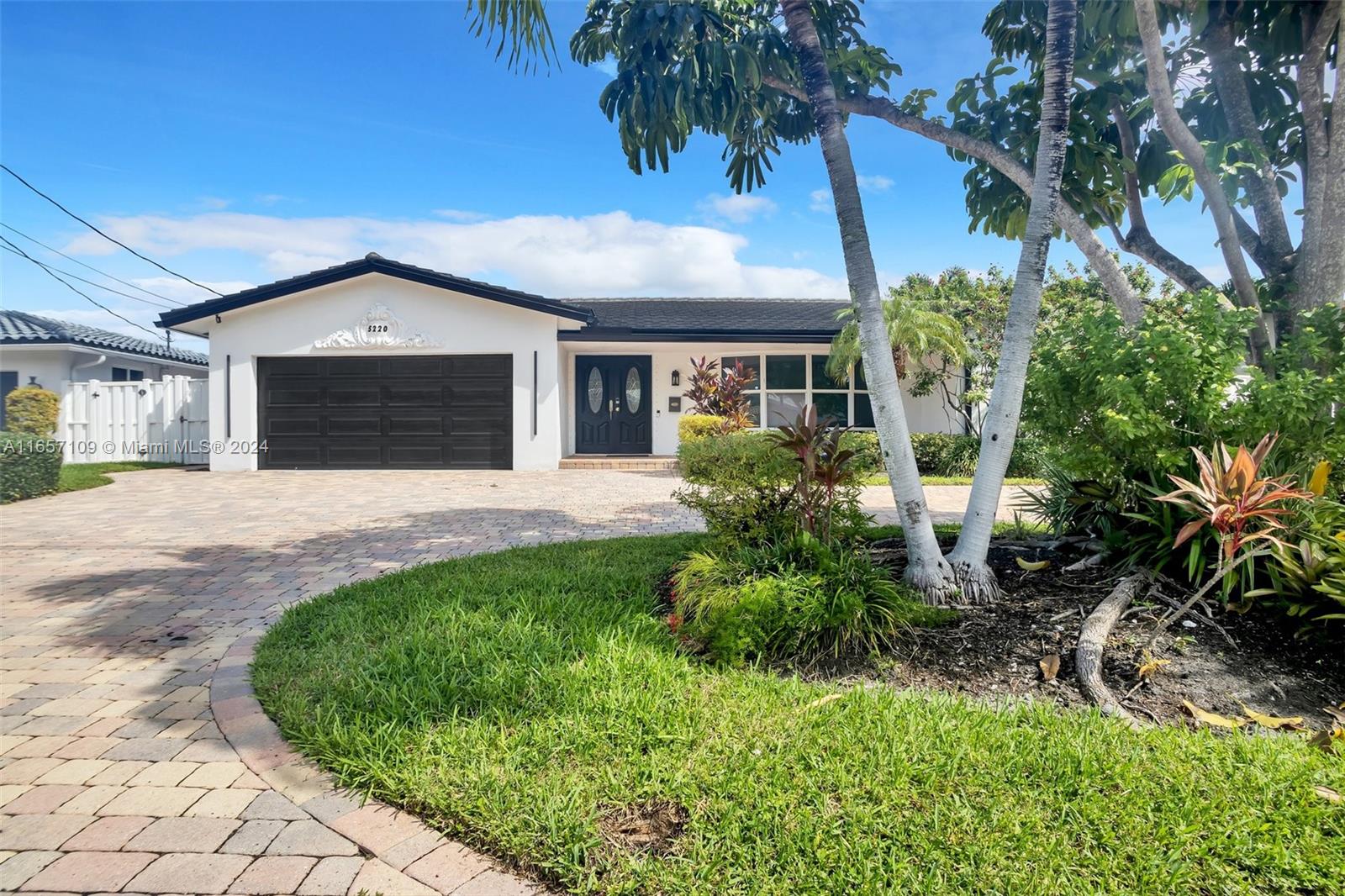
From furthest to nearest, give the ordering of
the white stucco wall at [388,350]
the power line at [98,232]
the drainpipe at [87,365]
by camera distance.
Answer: the drainpipe at [87,365], the power line at [98,232], the white stucco wall at [388,350]

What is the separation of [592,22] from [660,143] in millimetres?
1389

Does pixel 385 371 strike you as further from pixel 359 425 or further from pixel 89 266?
pixel 89 266

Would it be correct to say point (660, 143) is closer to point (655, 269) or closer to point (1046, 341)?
point (1046, 341)

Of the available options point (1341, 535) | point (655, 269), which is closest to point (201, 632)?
point (1341, 535)

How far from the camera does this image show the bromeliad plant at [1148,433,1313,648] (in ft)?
10.4

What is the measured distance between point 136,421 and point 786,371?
16.0 m

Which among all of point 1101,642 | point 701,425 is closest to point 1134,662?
point 1101,642

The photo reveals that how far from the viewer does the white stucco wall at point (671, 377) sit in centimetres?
1672

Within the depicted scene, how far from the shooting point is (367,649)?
3396 mm

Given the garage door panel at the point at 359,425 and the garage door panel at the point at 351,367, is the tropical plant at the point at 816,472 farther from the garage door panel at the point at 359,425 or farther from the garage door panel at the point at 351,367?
the garage door panel at the point at 351,367

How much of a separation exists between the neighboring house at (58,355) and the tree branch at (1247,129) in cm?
1953

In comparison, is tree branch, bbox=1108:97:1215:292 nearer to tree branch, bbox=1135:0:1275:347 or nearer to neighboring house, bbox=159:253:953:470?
tree branch, bbox=1135:0:1275:347

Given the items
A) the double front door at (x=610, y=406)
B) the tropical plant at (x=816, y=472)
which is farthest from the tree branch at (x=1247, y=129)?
the double front door at (x=610, y=406)

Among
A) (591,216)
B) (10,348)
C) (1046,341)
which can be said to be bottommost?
(1046,341)
